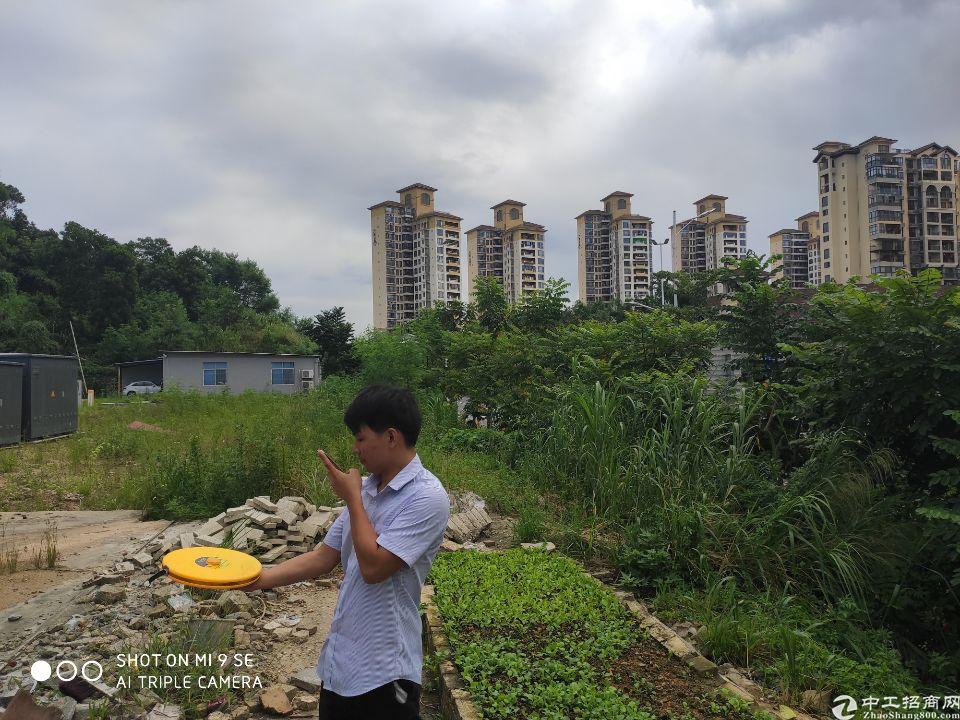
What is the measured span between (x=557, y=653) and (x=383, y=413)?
2375 millimetres

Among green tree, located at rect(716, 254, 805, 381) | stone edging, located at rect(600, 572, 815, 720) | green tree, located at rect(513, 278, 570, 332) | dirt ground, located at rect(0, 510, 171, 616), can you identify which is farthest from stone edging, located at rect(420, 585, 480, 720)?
green tree, located at rect(513, 278, 570, 332)

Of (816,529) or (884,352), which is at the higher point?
(884,352)

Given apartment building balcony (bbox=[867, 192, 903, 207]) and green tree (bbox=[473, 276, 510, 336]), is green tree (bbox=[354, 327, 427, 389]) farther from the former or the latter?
apartment building balcony (bbox=[867, 192, 903, 207])

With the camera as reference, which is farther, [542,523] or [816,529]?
[542,523]

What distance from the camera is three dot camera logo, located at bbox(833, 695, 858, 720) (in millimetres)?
3221

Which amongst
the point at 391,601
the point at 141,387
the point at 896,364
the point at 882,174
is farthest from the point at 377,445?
the point at 882,174

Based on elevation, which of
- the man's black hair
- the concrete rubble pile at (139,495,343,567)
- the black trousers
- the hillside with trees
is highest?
the hillside with trees

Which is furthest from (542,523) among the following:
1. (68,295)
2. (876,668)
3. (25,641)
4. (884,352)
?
(68,295)

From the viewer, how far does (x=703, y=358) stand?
26.0 feet

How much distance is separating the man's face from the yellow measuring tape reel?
54 cm

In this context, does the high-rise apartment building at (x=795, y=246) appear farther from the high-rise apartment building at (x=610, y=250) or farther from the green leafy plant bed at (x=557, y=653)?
the green leafy plant bed at (x=557, y=653)

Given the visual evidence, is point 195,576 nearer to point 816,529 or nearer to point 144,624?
point 144,624

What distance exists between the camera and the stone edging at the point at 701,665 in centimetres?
310

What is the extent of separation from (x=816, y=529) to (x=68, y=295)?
45.5 metres
